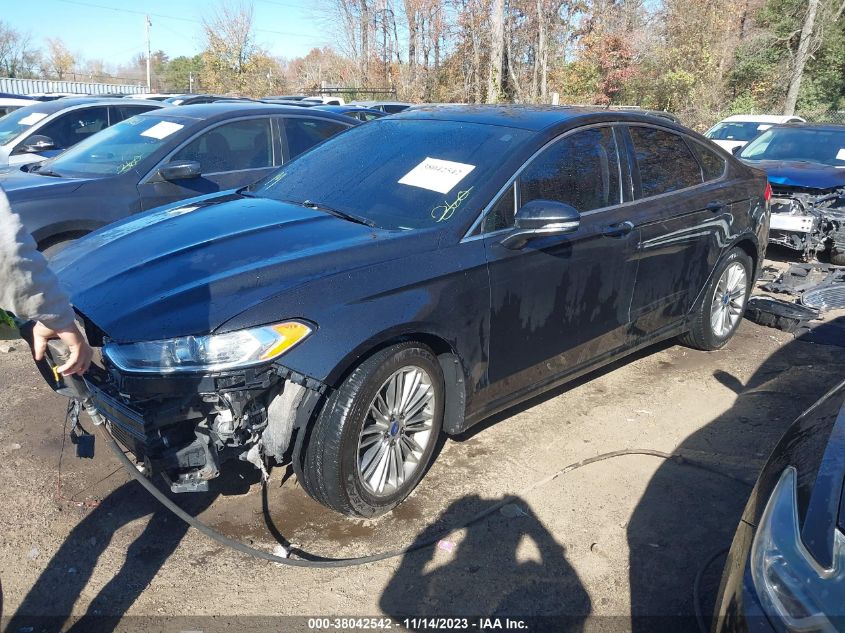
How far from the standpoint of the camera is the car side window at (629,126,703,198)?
14.3 feet

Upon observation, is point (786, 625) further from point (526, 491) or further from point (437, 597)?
point (526, 491)

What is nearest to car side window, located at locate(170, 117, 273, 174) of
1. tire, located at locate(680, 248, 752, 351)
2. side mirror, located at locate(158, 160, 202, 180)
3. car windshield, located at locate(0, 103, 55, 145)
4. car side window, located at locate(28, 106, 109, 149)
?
side mirror, located at locate(158, 160, 202, 180)

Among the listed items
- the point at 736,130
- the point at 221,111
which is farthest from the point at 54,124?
the point at 736,130

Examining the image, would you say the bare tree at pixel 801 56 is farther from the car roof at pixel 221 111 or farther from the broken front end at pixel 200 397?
the broken front end at pixel 200 397

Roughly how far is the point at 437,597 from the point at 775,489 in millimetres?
1321

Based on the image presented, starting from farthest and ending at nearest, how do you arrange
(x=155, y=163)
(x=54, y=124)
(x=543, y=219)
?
(x=54, y=124) < (x=155, y=163) < (x=543, y=219)

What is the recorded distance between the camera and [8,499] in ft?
10.9

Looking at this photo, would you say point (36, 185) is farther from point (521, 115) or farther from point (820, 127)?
point (820, 127)

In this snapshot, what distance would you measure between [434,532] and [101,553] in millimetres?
1417

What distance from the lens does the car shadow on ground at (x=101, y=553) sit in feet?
8.61

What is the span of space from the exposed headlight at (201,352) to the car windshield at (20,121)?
658cm

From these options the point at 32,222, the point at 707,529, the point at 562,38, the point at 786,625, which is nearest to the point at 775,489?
the point at 786,625

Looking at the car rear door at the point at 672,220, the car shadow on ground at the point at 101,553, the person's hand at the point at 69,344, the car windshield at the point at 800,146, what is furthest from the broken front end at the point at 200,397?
the car windshield at the point at 800,146

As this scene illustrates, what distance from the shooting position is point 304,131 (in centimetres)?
671
